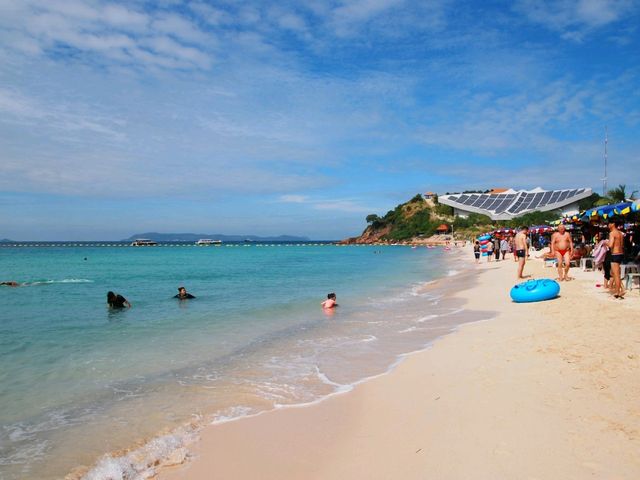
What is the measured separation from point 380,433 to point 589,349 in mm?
3648

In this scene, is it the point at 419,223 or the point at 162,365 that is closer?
the point at 162,365

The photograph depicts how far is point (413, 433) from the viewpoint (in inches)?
163

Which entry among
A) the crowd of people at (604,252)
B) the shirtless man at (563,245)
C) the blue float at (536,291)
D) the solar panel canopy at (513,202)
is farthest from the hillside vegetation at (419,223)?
the blue float at (536,291)

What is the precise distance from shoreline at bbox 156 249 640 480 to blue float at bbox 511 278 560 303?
4.61 m

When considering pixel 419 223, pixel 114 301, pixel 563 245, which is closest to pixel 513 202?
pixel 419 223

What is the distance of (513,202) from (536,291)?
94905 mm

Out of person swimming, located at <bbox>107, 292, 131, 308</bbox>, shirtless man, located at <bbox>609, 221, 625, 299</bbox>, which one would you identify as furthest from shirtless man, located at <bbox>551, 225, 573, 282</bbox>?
person swimming, located at <bbox>107, 292, 131, 308</bbox>

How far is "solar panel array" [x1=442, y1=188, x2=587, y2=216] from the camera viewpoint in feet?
298

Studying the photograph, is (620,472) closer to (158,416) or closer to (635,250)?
(158,416)

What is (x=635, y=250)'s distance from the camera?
546 inches

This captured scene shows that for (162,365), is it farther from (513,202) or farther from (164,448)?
(513,202)

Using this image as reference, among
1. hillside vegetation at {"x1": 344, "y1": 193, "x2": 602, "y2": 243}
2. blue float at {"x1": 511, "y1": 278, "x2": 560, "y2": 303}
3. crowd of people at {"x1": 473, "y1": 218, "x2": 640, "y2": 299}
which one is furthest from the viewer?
hillside vegetation at {"x1": 344, "y1": 193, "x2": 602, "y2": 243}

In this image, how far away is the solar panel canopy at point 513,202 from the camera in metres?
89.9

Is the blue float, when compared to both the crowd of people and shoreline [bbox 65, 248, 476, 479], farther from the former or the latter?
shoreline [bbox 65, 248, 476, 479]
